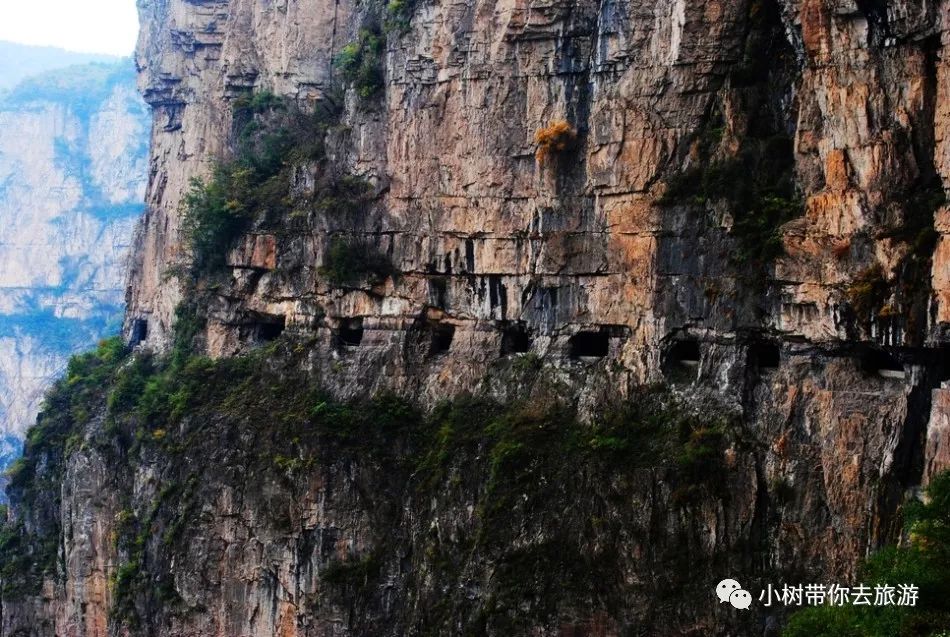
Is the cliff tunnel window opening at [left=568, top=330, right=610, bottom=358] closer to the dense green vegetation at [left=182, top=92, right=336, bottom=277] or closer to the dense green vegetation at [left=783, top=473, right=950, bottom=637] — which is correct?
the dense green vegetation at [left=182, top=92, right=336, bottom=277]

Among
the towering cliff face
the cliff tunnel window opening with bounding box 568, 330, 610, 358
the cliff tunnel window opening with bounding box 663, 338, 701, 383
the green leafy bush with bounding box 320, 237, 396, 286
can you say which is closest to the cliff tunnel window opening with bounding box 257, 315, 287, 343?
the green leafy bush with bounding box 320, 237, 396, 286

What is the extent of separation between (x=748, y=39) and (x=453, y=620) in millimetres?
11504

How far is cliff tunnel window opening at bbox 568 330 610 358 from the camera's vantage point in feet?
77.3

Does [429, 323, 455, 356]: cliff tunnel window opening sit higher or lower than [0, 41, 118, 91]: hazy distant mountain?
A: lower

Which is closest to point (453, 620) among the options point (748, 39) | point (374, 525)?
point (374, 525)

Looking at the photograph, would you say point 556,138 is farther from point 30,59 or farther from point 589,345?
point 30,59

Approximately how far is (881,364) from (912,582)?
19.1 ft

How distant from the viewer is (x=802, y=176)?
812 inches

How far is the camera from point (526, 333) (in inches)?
955

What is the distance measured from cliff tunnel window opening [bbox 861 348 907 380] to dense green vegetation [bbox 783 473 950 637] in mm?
3080

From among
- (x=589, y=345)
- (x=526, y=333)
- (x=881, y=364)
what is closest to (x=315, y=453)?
(x=526, y=333)

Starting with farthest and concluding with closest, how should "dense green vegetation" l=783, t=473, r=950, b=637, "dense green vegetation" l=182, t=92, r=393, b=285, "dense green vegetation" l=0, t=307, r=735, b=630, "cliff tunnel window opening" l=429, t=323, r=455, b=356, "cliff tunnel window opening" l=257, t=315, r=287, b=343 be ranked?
1. "cliff tunnel window opening" l=257, t=315, r=287, b=343
2. "dense green vegetation" l=182, t=92, r=393, b=285
3. "cliff tunnel window opening" l=429, t=323, r=455, b=356
4. "dense green vegetation" l=0, t=307, r=735, b=630
5. "dense green vegetation" l=783, t=473, r=950, b=637

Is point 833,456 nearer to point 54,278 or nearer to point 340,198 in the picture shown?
point 340,198

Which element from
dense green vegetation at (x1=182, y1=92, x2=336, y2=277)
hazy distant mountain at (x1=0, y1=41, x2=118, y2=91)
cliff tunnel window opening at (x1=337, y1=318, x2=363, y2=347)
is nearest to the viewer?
cliff tunnel window opening at (x1=337, y1=318, x2=363, y2=347)
